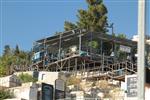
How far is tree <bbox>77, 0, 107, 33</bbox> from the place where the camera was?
5616 cm

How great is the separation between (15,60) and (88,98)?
2038 centimetres

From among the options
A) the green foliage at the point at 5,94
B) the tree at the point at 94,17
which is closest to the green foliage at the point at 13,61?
the tree at the point at 94,17

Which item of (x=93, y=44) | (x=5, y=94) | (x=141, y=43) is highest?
(x=93, y=44)

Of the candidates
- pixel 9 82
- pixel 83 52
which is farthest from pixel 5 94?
pixel 83 52

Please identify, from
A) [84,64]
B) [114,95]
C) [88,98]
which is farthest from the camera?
[84,64]

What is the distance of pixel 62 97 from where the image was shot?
3020cm

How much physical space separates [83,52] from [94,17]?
13003 millimetres

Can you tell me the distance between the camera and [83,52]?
44.2m

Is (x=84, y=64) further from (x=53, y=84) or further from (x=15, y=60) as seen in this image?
(x=53, y=84)

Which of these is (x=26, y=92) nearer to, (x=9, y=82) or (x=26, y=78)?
(x=9, y=82)

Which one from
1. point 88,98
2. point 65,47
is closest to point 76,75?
point 65,47

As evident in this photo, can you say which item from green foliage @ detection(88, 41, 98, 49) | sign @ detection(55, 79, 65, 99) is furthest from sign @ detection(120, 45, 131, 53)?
sign @ detection(55, 79, 65, 99)

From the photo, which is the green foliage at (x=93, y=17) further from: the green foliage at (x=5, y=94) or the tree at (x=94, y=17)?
the green foliage at (x=5, y=94)

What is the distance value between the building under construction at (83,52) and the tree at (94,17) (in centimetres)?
847
